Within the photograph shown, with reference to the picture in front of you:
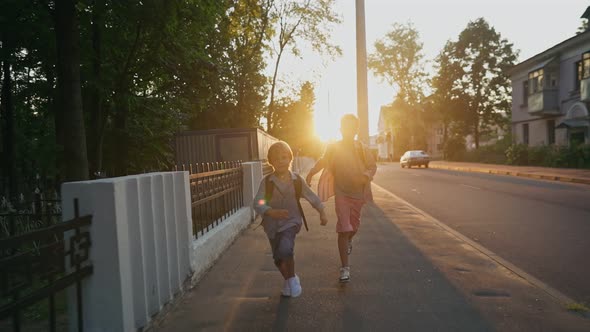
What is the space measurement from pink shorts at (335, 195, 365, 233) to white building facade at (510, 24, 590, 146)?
2672 cm

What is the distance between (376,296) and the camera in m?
4.46

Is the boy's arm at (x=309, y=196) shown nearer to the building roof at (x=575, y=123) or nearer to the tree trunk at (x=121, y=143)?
the tree trunk at (x=121, y=143)

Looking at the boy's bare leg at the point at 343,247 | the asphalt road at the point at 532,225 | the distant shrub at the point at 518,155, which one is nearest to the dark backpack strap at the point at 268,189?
the boy's bare leg at the point at 343,247

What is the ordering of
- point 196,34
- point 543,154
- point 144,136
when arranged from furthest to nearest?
point 543,154, point 144,136, point 196,34

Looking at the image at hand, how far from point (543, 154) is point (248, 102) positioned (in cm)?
1892

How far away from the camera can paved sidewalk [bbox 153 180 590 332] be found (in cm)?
376

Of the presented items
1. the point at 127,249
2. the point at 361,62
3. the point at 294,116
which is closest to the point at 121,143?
the point at 361,62

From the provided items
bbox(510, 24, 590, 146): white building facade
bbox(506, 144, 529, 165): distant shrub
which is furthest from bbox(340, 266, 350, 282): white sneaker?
bbox(506, 144, 529, 165): distant shrub

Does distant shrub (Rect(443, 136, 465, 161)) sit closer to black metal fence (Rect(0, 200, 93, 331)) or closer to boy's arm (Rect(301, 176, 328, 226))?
boy's arm (Rect(301, 176, 328, 226))

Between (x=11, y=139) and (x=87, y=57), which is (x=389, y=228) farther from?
(x=11, y=139)

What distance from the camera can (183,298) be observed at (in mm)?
4539

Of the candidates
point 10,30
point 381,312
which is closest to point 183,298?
point 381,312

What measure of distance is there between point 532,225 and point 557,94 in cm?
2921

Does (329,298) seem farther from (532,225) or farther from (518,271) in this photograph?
(532,225)
